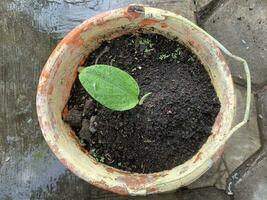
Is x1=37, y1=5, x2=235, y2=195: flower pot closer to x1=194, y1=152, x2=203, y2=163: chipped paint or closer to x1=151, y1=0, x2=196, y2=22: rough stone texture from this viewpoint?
x1=194, y1=152, x2=203, y2=163: chipped paint

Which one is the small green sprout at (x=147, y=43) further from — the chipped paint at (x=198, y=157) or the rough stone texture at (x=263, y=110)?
the rough stone texture at (x=263, y=110)

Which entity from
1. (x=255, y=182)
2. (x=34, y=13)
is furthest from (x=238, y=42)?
(x=34, y=13)

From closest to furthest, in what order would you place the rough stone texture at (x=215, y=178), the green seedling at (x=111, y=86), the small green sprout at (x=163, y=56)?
the green seedling at (x=111, y=86), the small green sprout at (x=163, y=56), the rough stone texture at (x=215, y=178)

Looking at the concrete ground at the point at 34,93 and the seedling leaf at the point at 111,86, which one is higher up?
the seedling leaf at the point at 111,86

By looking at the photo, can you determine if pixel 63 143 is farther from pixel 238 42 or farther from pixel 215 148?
pixel 238 42

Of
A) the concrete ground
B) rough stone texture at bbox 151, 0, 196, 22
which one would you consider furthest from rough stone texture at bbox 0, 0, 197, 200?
rough stone texture at bbox 151, 0, 196, 22

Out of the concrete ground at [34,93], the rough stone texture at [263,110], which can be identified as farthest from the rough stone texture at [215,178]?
the rough stone texture at [263,110]
